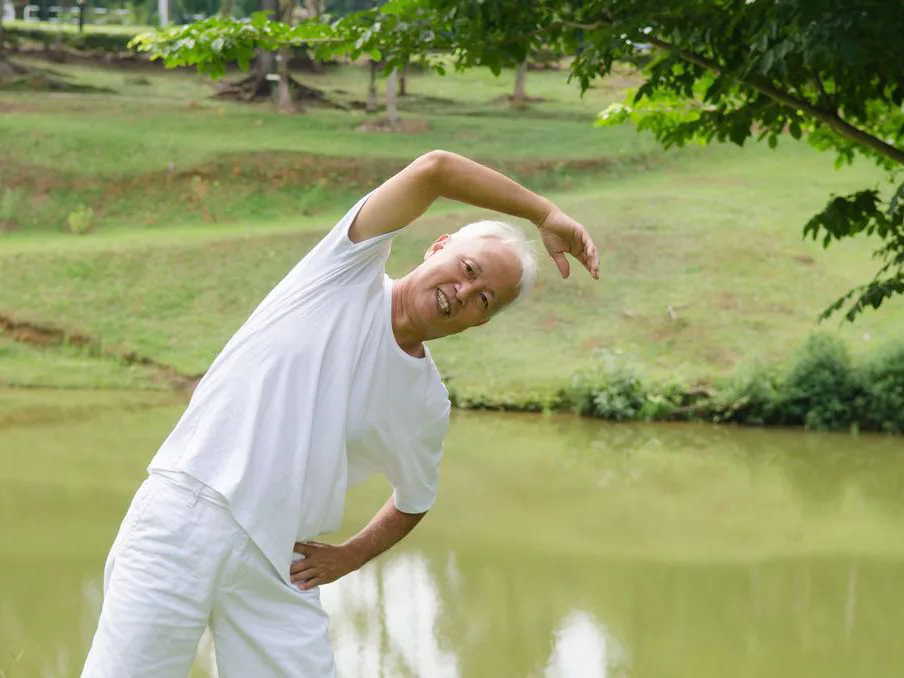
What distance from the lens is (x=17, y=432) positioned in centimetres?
982

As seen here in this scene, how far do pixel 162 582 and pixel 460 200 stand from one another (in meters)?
0.78

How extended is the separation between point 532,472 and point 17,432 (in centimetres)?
400

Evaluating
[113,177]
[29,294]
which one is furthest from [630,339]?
[113,177]

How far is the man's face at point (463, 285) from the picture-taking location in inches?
84.3

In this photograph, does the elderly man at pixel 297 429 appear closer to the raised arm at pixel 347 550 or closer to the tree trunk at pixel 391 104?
the raised arm at pixel 347 550

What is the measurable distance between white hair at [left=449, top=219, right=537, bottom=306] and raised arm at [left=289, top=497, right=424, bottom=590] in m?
0.50

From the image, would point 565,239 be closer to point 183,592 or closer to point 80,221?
point 183,592

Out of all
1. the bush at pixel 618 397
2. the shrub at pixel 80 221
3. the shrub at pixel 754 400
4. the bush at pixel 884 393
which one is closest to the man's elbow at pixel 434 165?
the bush at pixel 618 397

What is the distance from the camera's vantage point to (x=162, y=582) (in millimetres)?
2002

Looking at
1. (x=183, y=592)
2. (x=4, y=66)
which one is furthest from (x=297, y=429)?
(x=4, y=66)

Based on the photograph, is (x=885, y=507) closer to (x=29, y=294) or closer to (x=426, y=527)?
(x=426, y=527)

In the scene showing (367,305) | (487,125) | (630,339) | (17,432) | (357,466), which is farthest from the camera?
(487,125)

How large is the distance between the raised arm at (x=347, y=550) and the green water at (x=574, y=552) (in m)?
2.74

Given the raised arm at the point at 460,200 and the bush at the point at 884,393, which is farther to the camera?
the bush at the point at 884,393
